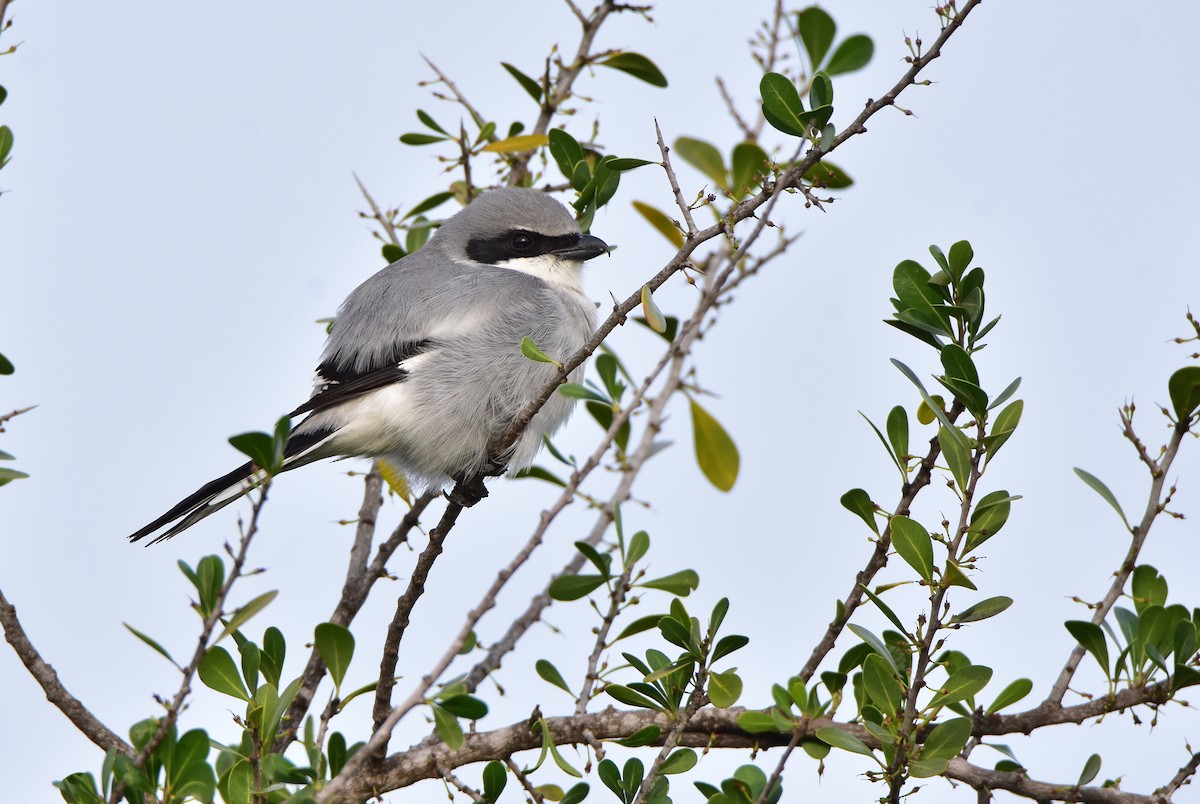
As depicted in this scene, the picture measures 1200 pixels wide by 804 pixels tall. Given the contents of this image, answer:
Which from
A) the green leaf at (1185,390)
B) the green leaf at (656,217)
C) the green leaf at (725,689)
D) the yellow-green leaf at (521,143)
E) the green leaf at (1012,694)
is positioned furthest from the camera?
the yellow-green leaf at (521,143)

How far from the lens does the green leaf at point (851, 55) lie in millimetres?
2765

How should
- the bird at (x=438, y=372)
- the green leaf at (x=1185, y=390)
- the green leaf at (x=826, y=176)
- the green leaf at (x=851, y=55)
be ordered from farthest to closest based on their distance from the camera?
the bird at (x=438, y=372) → the green leaf at (x=851, y=55) → the green leaf at (x=826, y=176) → the green leaf at (x=1185, y=390)

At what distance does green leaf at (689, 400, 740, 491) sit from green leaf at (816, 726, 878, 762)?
85 centimetres

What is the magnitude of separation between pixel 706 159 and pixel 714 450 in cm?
82

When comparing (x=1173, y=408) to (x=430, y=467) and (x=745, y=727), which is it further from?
(x=430, y=467)

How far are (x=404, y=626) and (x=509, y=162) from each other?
2239mm

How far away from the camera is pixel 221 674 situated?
2426 mm

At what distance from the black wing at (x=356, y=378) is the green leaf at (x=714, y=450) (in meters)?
1.45

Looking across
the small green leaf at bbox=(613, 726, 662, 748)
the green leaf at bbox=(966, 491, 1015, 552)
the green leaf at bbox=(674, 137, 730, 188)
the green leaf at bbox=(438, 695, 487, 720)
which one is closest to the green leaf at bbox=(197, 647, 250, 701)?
the green leaf at bbox=(438, 695, 487, 720)

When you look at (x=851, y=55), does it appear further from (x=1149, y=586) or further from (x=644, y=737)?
(x=644, y=737)

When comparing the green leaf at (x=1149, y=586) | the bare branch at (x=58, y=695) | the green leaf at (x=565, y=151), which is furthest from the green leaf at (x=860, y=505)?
the bare branch at (x=58, y=695)

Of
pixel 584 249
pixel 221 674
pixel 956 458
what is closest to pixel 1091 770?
pixel 956 458

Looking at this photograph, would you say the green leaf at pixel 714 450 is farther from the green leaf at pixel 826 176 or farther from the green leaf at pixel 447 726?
the green leaf at pixel 447 726

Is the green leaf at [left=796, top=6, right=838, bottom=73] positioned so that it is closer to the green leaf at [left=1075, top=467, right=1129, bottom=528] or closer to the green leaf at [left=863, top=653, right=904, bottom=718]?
the green leaf at [left=1075, top=467, right=1129, bottom=528]
